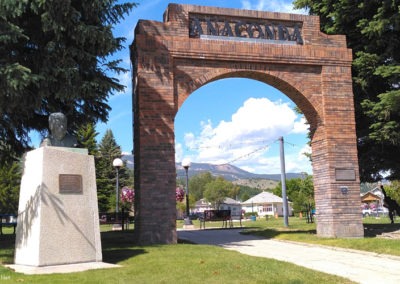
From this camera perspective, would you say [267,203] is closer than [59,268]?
No

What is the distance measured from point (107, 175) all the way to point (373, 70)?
37426mm

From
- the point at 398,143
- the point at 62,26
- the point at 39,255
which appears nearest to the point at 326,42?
the point at 398,143

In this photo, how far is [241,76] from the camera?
44.8 ft

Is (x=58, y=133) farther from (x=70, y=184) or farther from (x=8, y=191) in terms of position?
(x=8, y=191)

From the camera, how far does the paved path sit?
279 inches

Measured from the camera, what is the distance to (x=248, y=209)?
8119 centimetres

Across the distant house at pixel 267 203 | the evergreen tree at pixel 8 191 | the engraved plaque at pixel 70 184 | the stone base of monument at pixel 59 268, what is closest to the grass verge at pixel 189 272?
the stone base of monument at pixel 59 268

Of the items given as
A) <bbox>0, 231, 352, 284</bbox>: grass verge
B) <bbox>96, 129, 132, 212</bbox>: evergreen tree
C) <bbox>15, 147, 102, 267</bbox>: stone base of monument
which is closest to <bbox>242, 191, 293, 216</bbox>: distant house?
<bbox>96, 129, 132, 212</bbox>: evergreen tree

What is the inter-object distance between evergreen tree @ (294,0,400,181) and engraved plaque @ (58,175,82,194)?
9156 mm

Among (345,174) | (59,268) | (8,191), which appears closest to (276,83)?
(345,174)

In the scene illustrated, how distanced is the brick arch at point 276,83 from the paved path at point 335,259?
3.98m

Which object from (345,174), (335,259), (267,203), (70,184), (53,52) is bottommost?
(335,259)

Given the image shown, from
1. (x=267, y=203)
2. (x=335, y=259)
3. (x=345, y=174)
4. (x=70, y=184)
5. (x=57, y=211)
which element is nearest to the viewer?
(x=57, y=211)

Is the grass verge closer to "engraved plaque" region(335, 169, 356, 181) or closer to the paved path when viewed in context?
the paved path
